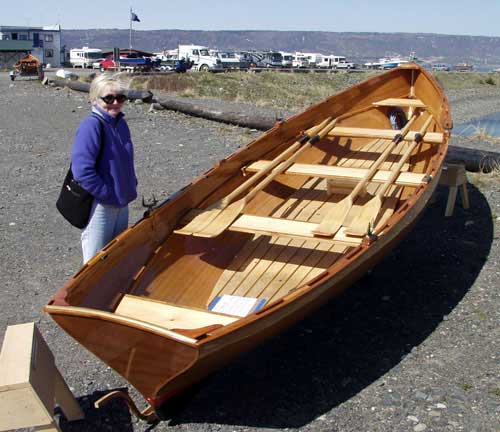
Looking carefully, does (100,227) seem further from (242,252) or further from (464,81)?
(464,81)

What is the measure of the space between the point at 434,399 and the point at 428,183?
235 cm

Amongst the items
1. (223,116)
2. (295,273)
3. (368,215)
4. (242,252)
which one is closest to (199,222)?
(242,252)

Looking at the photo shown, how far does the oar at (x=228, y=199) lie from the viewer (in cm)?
539

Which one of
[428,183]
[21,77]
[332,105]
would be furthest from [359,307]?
[21,77]

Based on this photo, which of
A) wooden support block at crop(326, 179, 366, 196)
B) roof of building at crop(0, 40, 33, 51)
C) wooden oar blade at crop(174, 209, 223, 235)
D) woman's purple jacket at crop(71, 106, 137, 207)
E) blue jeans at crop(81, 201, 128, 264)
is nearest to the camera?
woman's purple jacket at crop(71, 106, 137, 207)

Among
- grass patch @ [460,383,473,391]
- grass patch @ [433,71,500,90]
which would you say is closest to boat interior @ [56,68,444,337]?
grass patch @ [460,383,473,391]

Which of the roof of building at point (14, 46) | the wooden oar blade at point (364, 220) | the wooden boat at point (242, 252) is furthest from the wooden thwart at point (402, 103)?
the roof of building at point (14, 46)

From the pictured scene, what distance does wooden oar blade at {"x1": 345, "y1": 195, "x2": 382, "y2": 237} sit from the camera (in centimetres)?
507

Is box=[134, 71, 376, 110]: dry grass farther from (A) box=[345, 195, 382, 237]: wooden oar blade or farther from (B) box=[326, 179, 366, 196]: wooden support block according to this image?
(A) box=[345, 195, 382, 237]: wooden oar blade

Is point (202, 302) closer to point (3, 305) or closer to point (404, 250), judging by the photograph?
point (3, 305)

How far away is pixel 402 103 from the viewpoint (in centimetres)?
910

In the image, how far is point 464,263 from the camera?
668cm

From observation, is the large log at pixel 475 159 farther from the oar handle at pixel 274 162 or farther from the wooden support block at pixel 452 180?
the oar handle at pixel 274 162

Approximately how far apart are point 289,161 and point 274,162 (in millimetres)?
178
